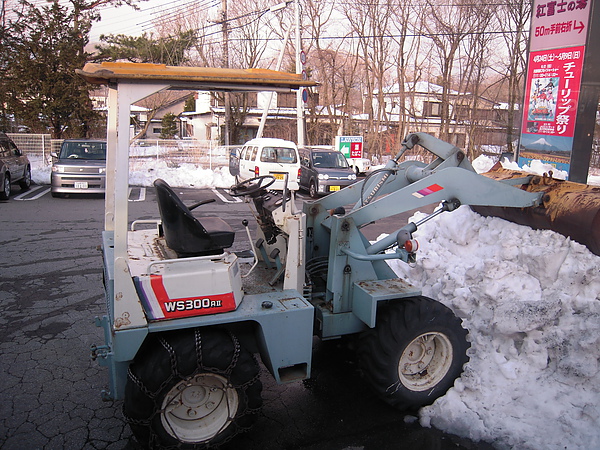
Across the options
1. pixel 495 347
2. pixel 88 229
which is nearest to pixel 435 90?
pixel 88 229

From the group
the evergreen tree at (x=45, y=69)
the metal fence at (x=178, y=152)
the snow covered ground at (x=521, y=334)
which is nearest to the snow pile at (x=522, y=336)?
the snow covered ground at (x=521, y=334)

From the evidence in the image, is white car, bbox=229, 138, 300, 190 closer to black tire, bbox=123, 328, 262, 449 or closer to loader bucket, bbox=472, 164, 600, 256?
loader bucket, bbox=472, 164, 600, 256

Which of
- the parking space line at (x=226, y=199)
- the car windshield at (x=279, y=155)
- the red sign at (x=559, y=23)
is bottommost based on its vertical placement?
the parking space line at (x=226, y=199)

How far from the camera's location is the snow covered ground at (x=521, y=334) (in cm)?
352

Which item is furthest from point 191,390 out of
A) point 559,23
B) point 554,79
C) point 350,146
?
point 350,146

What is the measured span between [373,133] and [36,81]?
19415 mm

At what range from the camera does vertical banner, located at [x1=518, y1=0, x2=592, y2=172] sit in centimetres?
896

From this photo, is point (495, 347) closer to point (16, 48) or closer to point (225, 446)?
point (225, 446)

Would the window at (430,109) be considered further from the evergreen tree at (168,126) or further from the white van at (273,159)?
the evergreen tree at (168,126)

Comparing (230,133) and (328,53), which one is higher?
(328,53)

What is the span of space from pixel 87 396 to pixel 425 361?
2.78m

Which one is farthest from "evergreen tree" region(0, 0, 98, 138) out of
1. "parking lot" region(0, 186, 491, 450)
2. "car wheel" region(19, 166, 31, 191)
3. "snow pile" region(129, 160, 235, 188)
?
"parking lot" region(0, 186, 491, 450)

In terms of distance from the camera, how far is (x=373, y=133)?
30938 millimetres

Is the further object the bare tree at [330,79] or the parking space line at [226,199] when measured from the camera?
the bare tree at [330,79]
